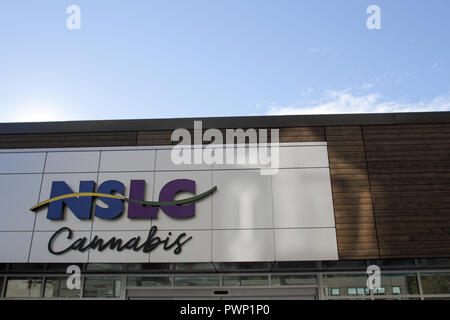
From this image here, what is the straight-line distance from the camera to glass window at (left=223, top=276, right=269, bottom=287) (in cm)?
841

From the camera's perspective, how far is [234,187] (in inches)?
316

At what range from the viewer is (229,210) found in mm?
7836

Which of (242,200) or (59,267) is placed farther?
(59,267)

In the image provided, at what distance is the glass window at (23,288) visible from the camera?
868 cm

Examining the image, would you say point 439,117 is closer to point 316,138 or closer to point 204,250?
point 316,138

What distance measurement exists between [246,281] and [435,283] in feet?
15.3

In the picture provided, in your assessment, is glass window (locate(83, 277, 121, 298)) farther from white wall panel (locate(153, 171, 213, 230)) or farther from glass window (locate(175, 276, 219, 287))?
white wall panel (locate(153, 171, 213, 230))

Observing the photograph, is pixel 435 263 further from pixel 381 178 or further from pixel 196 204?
pixel 196 204

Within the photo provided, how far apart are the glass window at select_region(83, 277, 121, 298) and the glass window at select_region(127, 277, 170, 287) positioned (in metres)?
0.34

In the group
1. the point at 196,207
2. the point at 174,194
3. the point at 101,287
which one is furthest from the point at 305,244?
the point at 101,287

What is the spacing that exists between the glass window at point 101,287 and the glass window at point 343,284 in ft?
17.4
